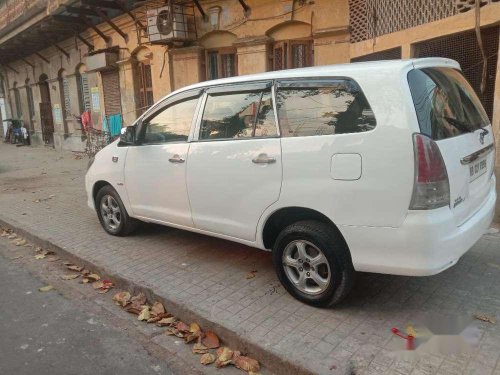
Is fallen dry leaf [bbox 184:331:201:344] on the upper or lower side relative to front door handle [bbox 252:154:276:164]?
lower

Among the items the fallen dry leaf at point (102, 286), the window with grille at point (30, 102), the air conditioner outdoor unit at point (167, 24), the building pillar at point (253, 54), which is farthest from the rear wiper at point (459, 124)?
the window with grille at point (30, 102)

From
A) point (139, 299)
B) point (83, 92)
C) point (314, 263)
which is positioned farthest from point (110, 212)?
point (83, 92)

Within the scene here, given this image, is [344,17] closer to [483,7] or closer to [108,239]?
[483,7]

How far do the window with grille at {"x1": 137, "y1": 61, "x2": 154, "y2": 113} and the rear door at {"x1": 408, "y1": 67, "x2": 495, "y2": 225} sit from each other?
1013cm

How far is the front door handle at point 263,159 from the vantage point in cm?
336

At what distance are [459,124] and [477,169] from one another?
0.39 meters

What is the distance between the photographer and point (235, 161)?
363cm

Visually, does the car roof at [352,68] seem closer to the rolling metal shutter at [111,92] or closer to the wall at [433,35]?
the wall at [433,35]

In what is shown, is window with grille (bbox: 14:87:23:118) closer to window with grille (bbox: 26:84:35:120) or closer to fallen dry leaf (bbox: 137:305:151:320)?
window with grille (bbox: 26:84:35:120)

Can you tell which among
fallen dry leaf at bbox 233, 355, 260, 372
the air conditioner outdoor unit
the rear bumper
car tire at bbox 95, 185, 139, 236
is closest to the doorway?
the air conditioner outdoor unit

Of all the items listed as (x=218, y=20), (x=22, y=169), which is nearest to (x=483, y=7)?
(x=218, y=20)

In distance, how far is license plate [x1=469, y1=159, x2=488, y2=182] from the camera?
120 inches

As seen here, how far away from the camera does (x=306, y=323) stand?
3.12 m

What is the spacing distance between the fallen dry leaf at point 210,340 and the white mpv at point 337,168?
28.9 inches
